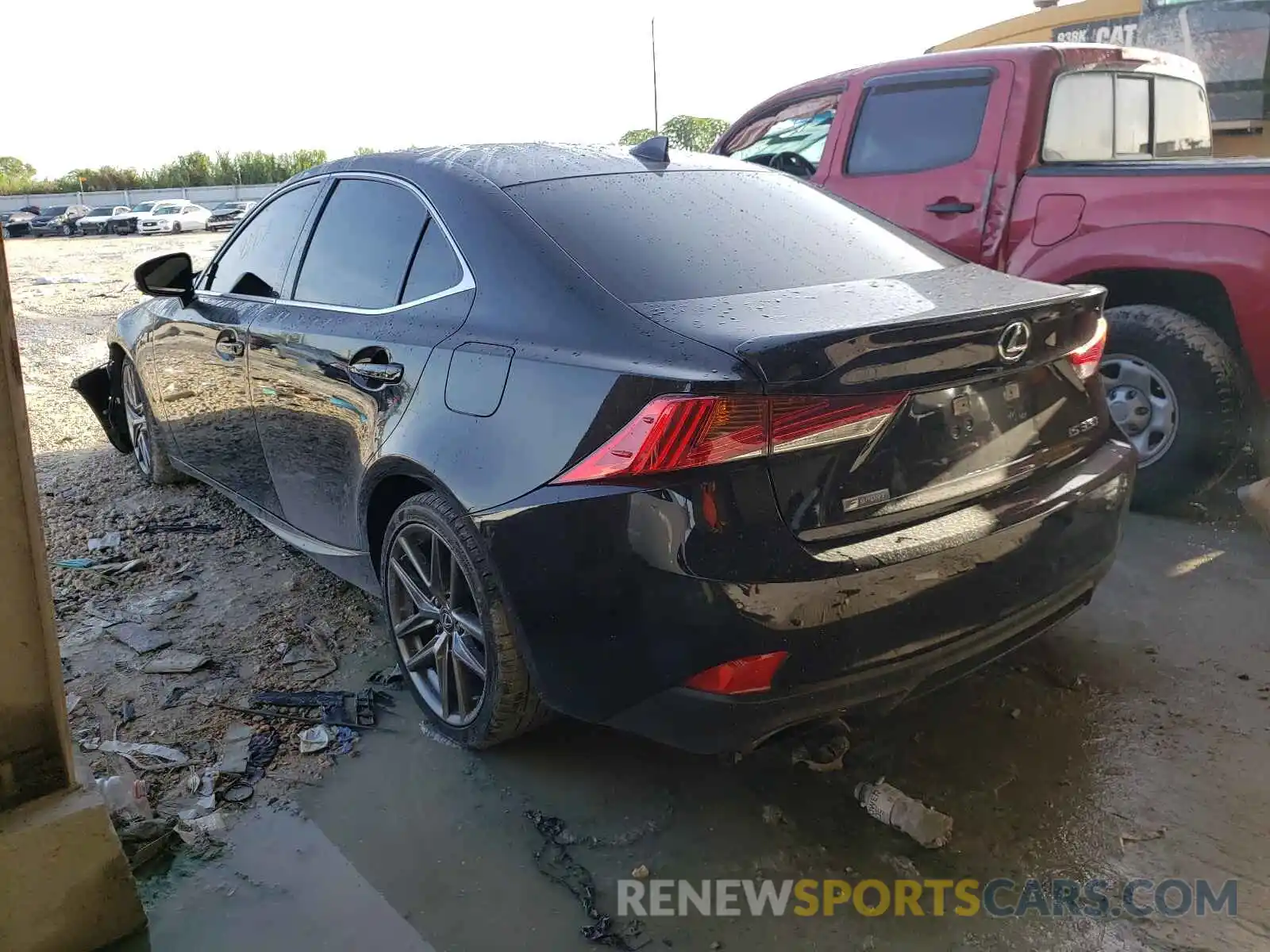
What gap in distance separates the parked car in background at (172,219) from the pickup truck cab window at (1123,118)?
127 ft

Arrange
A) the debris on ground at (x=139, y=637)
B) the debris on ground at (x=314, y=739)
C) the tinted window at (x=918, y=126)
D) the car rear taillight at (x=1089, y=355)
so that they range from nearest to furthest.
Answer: the car rear taillight at (x=1089, y=355)
the debris on ground at (x=314, y=739)
the debris on ground at (x=139, y=637)
the tinted window at (x=918, y=126)

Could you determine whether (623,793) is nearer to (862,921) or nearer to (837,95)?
(862,921)

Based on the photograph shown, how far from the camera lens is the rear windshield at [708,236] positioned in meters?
2.54

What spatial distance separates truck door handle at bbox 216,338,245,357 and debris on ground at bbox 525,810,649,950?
6.97ft

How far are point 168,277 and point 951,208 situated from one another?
358 centimetres

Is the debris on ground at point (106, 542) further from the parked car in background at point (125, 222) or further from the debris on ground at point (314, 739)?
the parked car in background at point (125, 222)

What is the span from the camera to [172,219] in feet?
124

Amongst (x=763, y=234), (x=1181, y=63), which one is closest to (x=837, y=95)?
(x=1181, y=63)

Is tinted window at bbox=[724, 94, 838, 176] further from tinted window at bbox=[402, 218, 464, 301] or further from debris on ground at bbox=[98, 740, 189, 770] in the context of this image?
debris on ground at bbox=[98, 740, 189, 770]

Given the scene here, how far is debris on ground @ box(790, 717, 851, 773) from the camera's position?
2697mm

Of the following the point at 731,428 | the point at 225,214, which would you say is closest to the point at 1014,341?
the point at 731,428

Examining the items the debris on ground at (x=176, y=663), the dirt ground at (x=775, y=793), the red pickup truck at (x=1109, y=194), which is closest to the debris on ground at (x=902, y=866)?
the dirt ground at (x=775, y=793)

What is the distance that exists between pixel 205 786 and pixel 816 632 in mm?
1787

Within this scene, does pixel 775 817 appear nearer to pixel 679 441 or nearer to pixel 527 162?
pixel 679 441
